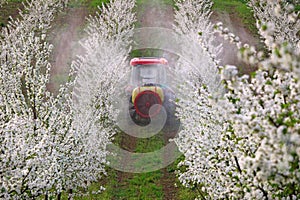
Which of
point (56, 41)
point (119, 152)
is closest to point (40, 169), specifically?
point (119, 152)

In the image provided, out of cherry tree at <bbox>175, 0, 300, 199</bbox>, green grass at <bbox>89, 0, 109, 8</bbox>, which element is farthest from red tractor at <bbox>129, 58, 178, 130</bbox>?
green grass at <bbox>89, 0, 109, 8</bbox>

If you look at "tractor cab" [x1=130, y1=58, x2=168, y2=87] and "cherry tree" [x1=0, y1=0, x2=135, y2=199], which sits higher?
"tractor cab" [x1=130, y1=58, x2=168, y2=87]

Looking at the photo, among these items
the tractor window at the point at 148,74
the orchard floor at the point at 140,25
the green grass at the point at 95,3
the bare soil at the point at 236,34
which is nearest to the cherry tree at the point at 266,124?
the orchard floor at the point at 140,25

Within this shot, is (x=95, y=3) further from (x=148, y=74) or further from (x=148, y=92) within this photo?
(x=148, y=92)

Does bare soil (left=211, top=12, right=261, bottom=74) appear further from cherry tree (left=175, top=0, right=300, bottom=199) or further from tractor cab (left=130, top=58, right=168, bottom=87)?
cherry tree (left=175, top=0, right=300, bottom=199)

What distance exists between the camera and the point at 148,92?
61.2 feet

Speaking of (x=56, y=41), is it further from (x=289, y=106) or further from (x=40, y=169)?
(x=289, y=106)

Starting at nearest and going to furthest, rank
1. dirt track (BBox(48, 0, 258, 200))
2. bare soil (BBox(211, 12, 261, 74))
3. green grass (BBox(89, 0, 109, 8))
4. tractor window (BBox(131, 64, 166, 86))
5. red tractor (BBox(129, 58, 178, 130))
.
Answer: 1. red tractor (BBox(129, 58, 178, 130))
2. tractor window (BBox(131, 64, 166, 86))
3. dirt track (BBox(48, 0, 258, 200))
4. bare soil (BBox(211, 12, 261, 74))
5. green grass (BBox(89, 0, 109, 8))

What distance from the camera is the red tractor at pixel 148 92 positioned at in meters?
18.8

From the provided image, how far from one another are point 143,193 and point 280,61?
1171 centimetres

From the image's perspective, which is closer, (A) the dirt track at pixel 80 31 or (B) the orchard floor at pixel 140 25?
(B) the orchard floor at pixel 140 25

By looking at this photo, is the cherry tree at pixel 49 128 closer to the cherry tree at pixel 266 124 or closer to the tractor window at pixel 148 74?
the tractor window at pixel 148 74

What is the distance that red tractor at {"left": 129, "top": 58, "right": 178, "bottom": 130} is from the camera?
1883cm

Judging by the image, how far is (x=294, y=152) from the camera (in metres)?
4.51
